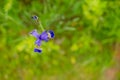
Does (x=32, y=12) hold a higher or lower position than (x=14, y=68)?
higher

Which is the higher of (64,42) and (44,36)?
(64,42)

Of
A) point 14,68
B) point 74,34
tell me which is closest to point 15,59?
point 14,68

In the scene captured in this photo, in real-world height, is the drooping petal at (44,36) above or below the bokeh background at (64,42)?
below

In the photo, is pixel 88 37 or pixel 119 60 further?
pixel 119 60

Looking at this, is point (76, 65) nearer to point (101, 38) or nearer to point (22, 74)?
point (101, 38)

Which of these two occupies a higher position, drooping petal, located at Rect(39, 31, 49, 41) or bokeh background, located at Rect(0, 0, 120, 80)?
bokeh background, located at Rect(0, 0, 120, 80)

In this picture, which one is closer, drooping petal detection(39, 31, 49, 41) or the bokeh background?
drooping petal detection(39, 31, 49, 41)

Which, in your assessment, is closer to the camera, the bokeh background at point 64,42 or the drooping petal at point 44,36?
the drooping petal at point 44,36

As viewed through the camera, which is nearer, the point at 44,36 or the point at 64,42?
the point at 44,36
